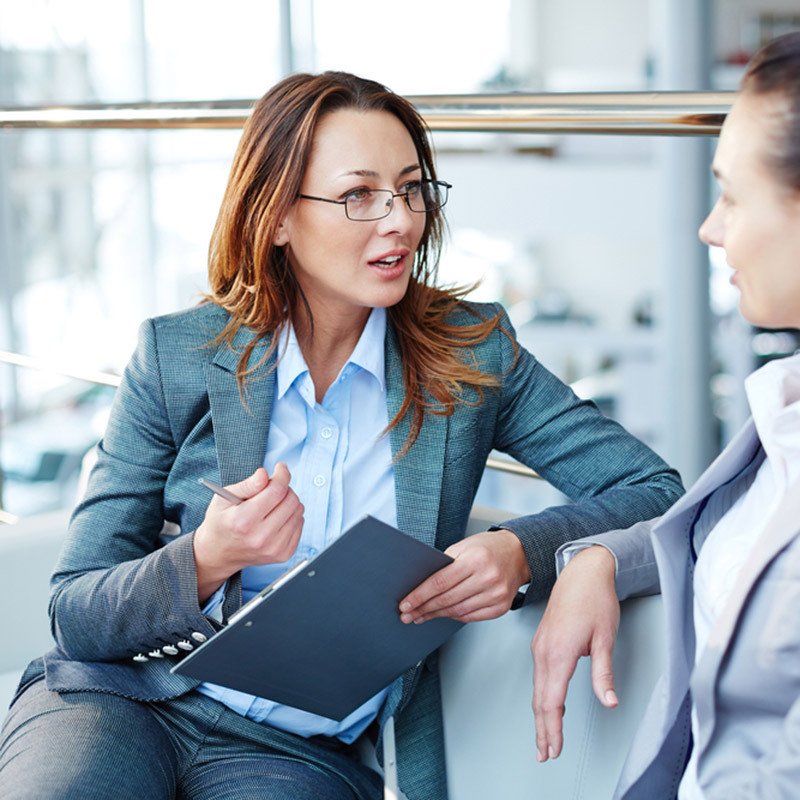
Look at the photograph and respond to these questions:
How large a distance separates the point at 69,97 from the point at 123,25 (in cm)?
94

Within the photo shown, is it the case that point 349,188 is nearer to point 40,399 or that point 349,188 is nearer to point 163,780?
point 163,780

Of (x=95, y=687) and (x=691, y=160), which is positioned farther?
(x=691, y=160)

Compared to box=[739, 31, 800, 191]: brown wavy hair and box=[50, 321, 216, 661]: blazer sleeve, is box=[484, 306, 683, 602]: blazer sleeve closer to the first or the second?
box=[50, 321, 216, 661]: blazer sleeve

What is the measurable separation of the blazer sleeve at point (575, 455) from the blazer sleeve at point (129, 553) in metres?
0.41

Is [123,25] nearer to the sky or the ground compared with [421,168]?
nearer to the sky

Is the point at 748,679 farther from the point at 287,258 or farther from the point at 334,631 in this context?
the point at 287,258

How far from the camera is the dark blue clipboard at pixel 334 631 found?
95 cm

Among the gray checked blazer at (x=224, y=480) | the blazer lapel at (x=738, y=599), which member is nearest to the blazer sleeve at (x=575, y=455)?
the gray checked blazer at (x=224, y=480)

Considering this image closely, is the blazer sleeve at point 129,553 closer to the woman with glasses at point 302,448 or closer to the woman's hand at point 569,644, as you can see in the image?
the woman with glasses at point 302,448

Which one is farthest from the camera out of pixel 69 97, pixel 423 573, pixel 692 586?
pixel 69 97

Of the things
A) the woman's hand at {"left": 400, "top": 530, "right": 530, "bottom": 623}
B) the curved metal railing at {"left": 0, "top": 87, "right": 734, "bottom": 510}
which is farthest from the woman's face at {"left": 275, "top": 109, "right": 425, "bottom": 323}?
the woman's hand at {"left": 400, "top": 530, "right": 530, "bottom": 623}

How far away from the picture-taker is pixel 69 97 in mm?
8547

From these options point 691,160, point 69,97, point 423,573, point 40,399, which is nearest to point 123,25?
point 69,97

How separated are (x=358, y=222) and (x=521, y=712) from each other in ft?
2.09
